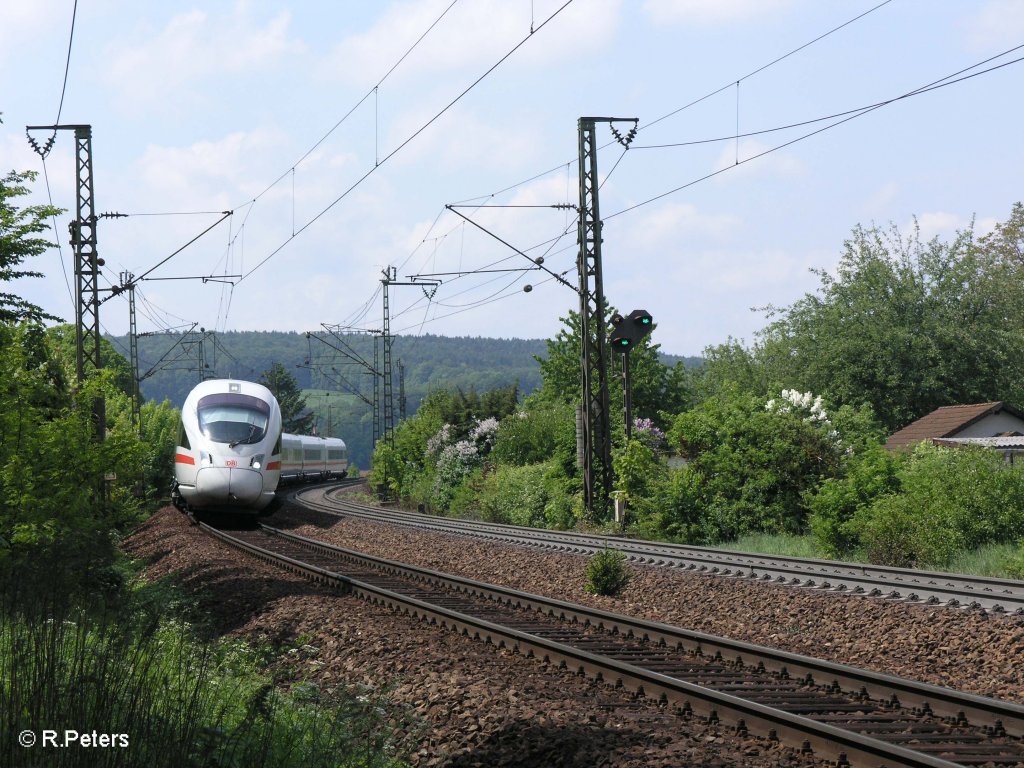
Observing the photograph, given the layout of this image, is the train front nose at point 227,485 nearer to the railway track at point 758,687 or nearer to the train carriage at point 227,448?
the train carriage at point 227,448

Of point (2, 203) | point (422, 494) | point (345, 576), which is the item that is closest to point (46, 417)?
point (2, 203)

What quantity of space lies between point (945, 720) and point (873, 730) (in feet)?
2.39

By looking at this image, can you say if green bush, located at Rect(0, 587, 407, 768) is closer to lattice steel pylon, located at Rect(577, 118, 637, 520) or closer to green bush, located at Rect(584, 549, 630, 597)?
green bush, located at Rect(584, 549, 630, 597)

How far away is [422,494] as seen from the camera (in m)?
45.2

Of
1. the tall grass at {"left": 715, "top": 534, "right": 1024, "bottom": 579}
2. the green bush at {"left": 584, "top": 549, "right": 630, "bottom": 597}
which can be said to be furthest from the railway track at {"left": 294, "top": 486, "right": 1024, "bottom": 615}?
the green bush at {"left": 584, "top": 549, "right": 630, "bottom": 597}

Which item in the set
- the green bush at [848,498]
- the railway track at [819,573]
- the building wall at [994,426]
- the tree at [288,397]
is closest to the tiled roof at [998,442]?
the building wall at [994,426]

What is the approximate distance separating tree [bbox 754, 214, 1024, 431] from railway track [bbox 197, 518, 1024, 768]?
124 ft

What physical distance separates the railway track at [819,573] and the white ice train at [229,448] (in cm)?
608

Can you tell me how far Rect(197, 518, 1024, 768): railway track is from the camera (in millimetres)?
7133

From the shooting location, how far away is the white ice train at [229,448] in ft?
87.2

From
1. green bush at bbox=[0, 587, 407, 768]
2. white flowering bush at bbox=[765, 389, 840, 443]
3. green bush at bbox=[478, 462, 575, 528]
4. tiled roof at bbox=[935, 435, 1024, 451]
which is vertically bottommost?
green bush at bbox=[478, 462, 575, 528]

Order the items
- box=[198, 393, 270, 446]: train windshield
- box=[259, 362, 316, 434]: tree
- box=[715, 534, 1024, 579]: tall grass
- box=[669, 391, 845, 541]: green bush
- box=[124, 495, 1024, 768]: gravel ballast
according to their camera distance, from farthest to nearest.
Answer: box=[259, 362, 316, 434]: tree, box=[198, 393, 270, 446]: train windshield, box=[669, 391, 845, 541]: green bush, box=[715, 534, 1024, 579]: tall grass, box=[124, 495, 1024, 768]: gravel ballast

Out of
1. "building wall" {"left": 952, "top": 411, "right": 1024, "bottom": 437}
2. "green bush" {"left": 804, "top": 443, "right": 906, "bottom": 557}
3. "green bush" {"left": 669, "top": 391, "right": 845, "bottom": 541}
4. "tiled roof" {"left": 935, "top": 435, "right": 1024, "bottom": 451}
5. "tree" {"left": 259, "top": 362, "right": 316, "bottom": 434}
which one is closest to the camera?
"green bush" {"left": 804, "top": 443, "right": 906, "bottom": 557}

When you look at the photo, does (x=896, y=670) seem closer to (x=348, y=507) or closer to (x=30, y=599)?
(x=30, y=599)
